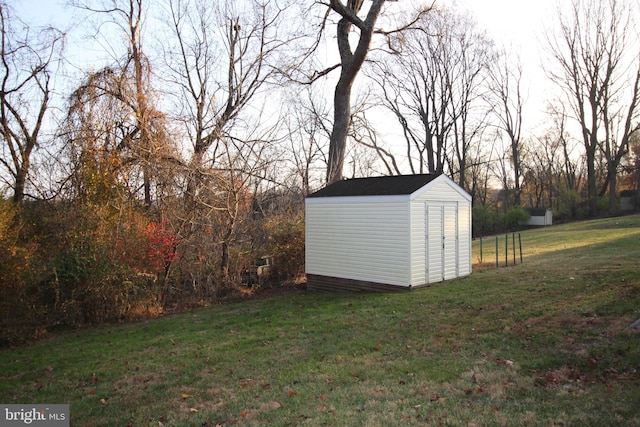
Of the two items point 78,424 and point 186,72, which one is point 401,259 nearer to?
point 78,424

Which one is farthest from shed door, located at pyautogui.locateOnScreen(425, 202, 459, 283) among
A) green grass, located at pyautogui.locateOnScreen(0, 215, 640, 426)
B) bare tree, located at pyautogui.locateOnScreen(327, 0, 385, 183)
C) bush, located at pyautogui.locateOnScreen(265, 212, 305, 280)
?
bare tree, located at pyautogui.locateOnScreen(327, 0, 385, 183)

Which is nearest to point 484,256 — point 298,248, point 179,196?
point 298,248

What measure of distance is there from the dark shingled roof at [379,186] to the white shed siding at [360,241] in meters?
0.25

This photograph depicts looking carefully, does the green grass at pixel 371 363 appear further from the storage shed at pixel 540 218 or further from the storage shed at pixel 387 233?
the storage shed at pixel 540 218

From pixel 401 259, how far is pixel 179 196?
5.22 m

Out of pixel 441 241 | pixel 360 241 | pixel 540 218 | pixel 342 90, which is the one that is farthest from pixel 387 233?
pixel 540 218

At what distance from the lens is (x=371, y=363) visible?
5.44 meters

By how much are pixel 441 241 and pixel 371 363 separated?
5683 millimetres

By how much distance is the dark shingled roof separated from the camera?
10070 mm

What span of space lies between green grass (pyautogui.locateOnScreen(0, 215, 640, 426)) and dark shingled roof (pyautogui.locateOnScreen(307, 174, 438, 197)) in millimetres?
2269

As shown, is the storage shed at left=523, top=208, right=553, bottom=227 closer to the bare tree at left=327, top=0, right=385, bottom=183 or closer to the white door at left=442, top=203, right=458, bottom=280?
the bare tree at left=327, top=0, right=385, bottom=183

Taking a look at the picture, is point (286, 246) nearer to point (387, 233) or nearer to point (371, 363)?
point (387, 233)

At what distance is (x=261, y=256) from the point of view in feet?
41.2

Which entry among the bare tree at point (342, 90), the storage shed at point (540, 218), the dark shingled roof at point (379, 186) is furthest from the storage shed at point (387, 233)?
the storage shed at point (540, 218)
